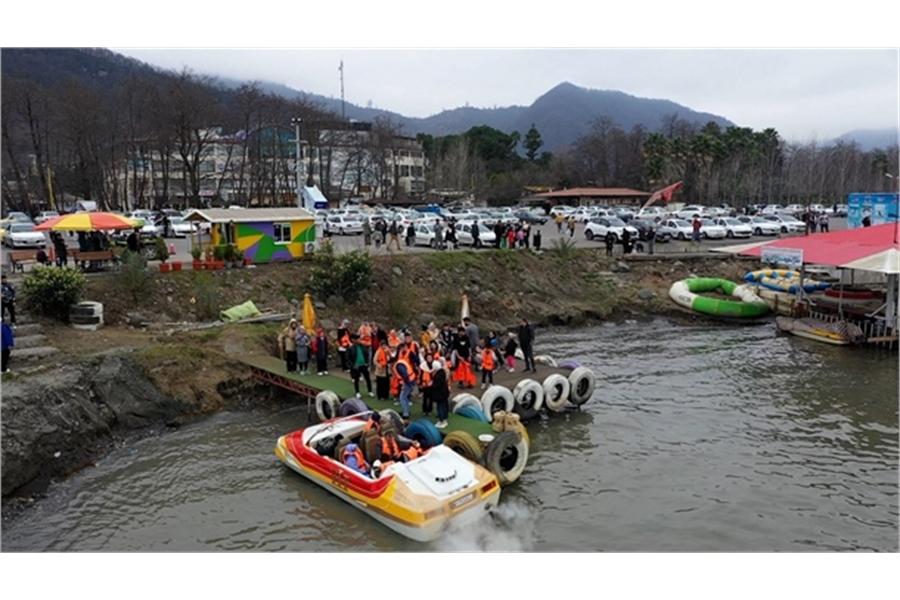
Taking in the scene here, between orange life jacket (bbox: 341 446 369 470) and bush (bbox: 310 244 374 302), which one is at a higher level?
bush (bbox: 310 244 374 302)

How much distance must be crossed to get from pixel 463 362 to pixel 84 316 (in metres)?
12.0

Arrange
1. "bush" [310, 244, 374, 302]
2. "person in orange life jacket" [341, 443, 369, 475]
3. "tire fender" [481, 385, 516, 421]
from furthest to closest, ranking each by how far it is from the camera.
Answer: "bush" [310, 244, 374, 302], "tire fender" [481, 385, 516, 421], "person in orange life jacket" [341, 443, 369, 475]

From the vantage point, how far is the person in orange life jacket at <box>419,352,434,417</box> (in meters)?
16.4

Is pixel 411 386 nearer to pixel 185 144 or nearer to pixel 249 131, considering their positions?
pixel 185 144

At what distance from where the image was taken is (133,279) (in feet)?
79.6

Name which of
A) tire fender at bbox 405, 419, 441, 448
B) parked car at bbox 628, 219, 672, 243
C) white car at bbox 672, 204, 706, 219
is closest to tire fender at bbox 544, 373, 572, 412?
tire fender at bbox 405, 419, 441, 448

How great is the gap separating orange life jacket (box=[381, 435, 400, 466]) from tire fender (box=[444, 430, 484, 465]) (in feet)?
Answer: 3.72

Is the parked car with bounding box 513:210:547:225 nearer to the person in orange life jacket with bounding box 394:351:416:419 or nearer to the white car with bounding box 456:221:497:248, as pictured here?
the white car with bounding box 456:221:497:248

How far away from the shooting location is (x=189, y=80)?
7319cm

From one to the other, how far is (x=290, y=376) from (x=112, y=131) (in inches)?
2316

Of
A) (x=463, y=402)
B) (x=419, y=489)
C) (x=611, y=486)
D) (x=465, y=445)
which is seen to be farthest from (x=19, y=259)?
(x=611, y=486)

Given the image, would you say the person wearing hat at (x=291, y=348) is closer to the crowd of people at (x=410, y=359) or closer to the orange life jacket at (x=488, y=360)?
the crowd of people at (x=410, y=359)

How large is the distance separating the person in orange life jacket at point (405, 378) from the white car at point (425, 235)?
2188cm

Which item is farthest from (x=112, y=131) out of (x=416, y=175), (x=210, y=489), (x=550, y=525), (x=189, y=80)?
(x=550, y=525)
